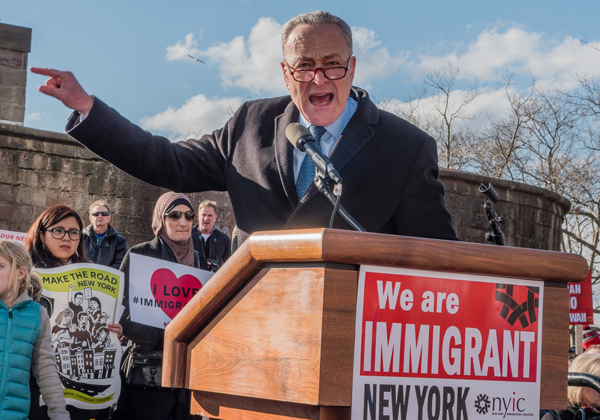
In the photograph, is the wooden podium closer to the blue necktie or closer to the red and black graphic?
the red and black graphic

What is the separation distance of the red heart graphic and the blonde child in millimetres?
944

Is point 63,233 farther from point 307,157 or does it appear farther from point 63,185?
point 63,185

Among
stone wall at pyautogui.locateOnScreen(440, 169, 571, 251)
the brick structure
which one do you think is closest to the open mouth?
stone wall at pyautogui.locateOnScreen(440, 169, 571, 251)

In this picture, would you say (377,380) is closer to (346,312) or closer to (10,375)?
(346,312)

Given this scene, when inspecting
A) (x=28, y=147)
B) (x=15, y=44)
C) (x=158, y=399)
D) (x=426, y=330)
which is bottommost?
(x=158, y=399)

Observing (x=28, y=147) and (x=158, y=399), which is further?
(x=28, y=147)

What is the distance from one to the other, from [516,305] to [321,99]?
862 millimetres

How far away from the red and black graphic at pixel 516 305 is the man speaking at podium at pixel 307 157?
55 cm

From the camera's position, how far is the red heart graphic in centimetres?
421

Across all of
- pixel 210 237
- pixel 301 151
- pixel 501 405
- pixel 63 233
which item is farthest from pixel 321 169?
pixel 210 237

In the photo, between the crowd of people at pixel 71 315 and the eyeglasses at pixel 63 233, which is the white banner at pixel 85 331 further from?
the eyeglasses at pixel 63 233

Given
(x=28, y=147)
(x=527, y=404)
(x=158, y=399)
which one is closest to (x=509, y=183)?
(x=28, y=147)

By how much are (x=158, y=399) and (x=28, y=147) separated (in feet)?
19.7

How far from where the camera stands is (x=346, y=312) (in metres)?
1.21
